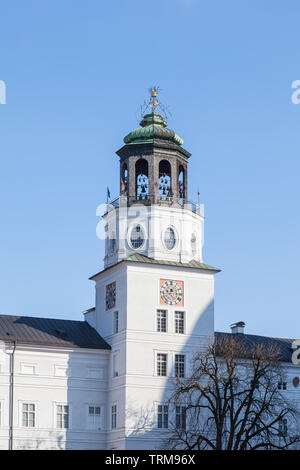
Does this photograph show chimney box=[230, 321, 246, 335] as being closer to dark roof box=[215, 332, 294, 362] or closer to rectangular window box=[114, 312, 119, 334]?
dark roof box=[215, 332, 294, 362]

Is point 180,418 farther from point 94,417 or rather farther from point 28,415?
point 28,415

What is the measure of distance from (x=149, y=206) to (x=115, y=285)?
6.10 meters

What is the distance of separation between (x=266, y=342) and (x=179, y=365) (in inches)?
447

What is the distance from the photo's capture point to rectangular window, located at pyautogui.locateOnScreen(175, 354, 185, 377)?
65062 mm

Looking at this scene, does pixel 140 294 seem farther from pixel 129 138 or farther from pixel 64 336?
pixel 129 138

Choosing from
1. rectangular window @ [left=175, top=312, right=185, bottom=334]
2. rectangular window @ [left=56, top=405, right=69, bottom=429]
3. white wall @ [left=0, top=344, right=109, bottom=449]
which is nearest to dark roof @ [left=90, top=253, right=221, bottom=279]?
rectangular window @ [left=175, top=312, right=185, bottom=334]

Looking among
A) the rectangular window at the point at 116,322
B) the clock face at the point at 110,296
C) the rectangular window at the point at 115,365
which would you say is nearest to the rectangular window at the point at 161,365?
the rectangular window at the point at 115,365

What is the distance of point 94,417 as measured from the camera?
64.8 m

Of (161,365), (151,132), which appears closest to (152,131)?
(151,132)

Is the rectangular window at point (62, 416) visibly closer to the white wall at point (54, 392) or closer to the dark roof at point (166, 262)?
the white wall at point (54, 392)

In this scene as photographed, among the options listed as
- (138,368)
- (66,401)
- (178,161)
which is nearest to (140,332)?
(138,368)

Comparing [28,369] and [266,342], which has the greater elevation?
[266,342]

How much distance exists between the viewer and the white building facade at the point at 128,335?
63031 millimetres

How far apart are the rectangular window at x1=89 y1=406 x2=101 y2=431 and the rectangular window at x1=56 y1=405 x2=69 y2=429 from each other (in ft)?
5.57
